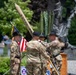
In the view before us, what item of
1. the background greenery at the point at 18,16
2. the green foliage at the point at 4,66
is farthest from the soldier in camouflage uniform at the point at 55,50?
the background greenery at the point at 18,16

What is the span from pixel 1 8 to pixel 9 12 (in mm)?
1946

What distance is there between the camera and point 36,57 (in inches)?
539

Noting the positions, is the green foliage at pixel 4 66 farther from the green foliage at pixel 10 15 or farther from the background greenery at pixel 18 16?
the green foliage at pixel 10 15

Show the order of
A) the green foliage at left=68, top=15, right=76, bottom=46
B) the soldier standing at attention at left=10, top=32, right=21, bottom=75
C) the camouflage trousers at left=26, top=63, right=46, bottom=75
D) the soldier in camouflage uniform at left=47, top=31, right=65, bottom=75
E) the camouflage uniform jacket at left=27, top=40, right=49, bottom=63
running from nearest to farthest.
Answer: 1. the camouflage uniform jacket at left=27, top=40, right=49, bottom=63
2. the camouflage trousers at left=26, top=63, right=46, bottom=75
3. the soldier in camouflage uniform at left=47, top=31, right=65, bottom=75
4. the soldier standing at attention at left=10, top=32, right=21, bottom=75
5. the green foliage at left=68, top=15, right=76, bottom=46

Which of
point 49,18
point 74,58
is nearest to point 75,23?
point 74,58

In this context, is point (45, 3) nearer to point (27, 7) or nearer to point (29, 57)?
point (27, 7)

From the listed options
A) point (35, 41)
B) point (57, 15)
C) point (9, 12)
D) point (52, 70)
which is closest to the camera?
point (35, 41)

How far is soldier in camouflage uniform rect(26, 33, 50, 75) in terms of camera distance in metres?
13.5

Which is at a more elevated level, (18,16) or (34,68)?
(34,68)

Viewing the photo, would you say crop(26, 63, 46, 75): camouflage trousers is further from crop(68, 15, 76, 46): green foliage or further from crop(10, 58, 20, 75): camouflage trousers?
crop(68, 15, 76, 46): green foliage

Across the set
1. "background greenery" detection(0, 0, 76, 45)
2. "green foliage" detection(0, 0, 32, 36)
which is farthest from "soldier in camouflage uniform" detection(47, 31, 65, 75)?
"green foliage" detection(0, 0, 32, 36)

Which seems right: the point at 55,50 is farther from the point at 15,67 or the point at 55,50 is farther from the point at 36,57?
the point at 36,57

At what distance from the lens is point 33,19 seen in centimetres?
4162

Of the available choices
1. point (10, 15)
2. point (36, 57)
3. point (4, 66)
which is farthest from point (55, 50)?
point (10, 15)
